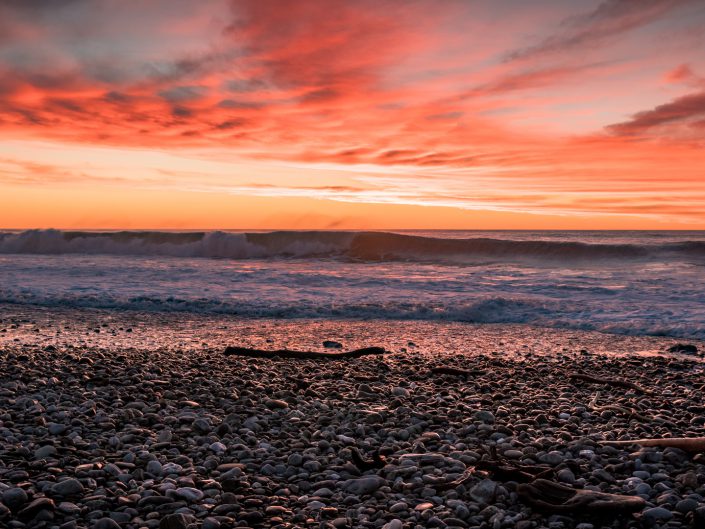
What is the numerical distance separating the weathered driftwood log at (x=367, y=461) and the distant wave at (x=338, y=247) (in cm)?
3230

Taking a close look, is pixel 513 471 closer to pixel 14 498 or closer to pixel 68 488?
pixel 68 488

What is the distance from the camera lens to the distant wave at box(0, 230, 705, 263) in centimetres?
3794

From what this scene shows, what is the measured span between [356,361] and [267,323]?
5340mm

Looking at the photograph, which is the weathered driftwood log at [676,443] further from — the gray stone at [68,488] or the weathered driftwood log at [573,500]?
the gray stone at [68,488]

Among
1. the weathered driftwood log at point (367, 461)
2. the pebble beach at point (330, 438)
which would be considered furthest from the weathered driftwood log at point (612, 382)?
the weathered driftwood log at point (367, 461)

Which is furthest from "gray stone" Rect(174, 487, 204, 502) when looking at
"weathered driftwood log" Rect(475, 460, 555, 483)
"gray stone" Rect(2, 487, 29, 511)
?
"weathered driftwood log" Rect(475, 460, 555, 483)

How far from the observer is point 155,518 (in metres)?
3.76

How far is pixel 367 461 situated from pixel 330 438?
68 cm

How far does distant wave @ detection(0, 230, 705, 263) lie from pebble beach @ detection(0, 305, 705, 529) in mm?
28941

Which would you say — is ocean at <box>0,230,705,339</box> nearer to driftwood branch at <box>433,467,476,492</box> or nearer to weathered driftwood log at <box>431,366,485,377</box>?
weathered driftwood log at <box>431,366,485,377</box>

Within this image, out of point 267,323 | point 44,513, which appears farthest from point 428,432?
point 267,323

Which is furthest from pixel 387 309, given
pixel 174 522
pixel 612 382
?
pixel 174 522

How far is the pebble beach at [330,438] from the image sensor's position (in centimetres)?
388

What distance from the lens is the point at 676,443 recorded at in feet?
16.0
